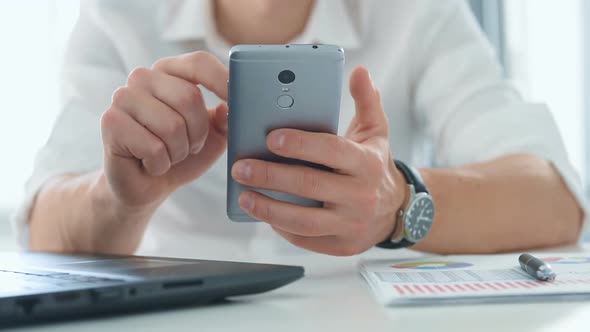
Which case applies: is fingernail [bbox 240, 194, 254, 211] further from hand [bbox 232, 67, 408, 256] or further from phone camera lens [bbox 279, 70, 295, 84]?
phone camera lens [bbox 279, 70, 295, 84]

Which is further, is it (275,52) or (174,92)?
(174,92)

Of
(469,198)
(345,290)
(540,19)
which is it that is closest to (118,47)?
(469,198)

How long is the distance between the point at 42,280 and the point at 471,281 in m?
0.34

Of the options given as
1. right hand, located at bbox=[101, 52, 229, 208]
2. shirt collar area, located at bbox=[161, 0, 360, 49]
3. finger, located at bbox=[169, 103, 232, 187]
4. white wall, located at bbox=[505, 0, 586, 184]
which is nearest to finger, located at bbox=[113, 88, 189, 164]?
right hand, located at bbox=[101, 52, 229, 208]

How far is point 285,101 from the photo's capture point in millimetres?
652

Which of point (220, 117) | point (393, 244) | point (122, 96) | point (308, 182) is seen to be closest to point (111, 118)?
point (122, 96)

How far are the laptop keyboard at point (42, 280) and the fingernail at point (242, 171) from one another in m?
0.17

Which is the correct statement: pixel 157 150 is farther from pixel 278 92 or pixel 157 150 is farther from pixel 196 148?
pixel 278 92

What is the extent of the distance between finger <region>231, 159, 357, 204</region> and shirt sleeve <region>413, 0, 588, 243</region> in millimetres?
501

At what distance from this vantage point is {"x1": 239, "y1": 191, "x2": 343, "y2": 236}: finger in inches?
26.8

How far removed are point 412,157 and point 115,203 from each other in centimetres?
63

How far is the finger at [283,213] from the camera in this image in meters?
0.68

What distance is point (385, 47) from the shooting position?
1.27 metres

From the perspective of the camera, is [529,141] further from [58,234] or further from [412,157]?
[58,234]
